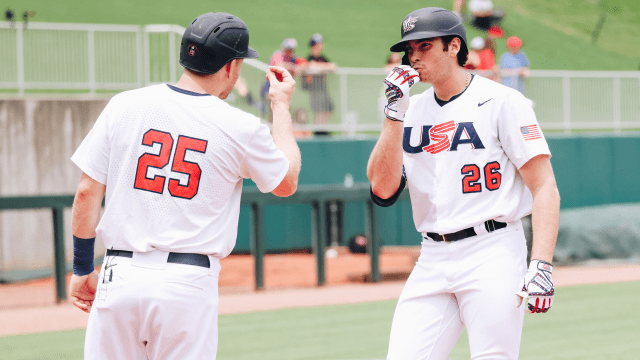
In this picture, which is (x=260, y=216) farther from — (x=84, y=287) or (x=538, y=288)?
(x=538, y=288)

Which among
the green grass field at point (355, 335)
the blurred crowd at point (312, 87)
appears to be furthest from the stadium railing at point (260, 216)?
the blurred crowd at point (312, 87)

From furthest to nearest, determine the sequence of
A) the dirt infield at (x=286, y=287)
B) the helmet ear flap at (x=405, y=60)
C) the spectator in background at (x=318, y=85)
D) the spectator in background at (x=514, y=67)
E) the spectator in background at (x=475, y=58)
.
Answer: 1. the spectator in background at (x=514, y=67)
2. the spectator in background at (x=475, y=58)
3. the spectator in background at (x=318, y=85)
4. the dirt infield at (x=286, y=287)
5. the helmet ear flap at (x=405, y=60)

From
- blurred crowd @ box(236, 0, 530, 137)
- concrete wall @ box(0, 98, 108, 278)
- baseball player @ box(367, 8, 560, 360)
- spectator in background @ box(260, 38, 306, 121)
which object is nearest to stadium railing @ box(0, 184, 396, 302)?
concrete wall @ box(0, 98, 108, 278)

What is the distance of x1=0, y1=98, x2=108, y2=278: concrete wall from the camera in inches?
507

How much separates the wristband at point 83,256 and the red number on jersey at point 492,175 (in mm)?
1797

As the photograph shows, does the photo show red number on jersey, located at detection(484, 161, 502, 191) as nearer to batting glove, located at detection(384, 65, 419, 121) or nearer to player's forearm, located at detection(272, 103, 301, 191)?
batting glove, located at detection(384, 65, 419, 121)

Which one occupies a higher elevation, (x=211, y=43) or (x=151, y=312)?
(x=211, y=43)

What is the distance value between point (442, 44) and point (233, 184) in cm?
135

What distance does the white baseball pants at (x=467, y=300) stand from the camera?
3.37 meters

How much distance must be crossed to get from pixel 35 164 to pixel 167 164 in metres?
11.2

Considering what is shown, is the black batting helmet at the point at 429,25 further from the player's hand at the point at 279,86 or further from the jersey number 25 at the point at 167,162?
the jersey number 25 at the point at 167,162

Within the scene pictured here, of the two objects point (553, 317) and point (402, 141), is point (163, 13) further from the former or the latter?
point (402, 141)

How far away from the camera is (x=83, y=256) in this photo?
312 centimetres

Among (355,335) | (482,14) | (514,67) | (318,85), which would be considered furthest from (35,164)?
(482,14)
